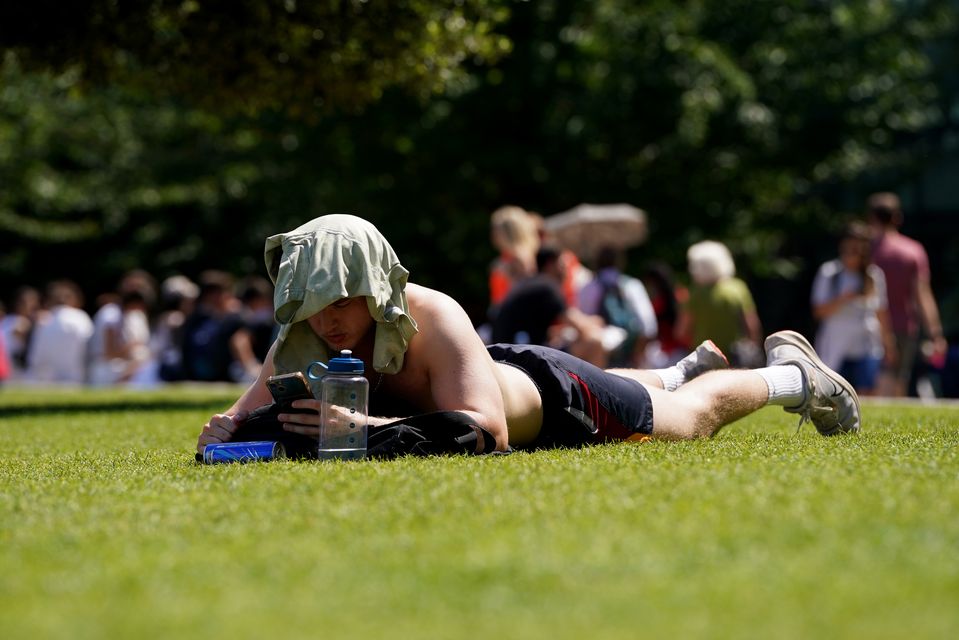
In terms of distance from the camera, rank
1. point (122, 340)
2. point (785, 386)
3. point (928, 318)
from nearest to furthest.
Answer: point (785, 386) < point (928, 318) < point (122, 340)

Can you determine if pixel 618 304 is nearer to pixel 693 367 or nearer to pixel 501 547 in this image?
pixel 693 367

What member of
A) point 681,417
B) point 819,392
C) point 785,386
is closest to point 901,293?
point 819,392

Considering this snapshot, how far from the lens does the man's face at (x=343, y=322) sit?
5.47 metres

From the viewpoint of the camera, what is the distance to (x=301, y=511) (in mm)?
4215

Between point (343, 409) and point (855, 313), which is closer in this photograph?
point (343, 409)

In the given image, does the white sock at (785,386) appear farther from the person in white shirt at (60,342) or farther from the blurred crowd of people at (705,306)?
the person in white shirt at (60,342)

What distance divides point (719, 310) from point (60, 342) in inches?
428

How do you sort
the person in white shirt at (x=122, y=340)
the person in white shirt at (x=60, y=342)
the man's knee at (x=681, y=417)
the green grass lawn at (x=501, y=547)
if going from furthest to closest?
the person in white shirt at (x=60, y=342) < the person in white shirt at (x=122, y=340) < the man's knee at (x=681, y=417) < the green grass lawn at (x=501, y=547)

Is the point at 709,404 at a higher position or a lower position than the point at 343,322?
lower

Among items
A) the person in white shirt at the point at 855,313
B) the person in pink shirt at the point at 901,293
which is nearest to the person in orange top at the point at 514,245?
the person in white shirt at the point at 855,313

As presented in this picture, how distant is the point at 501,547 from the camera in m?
3.54

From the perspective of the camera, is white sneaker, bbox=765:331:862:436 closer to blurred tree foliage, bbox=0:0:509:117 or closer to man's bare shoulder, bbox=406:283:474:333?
man's bare shoulder, bbox=406:283:474:333

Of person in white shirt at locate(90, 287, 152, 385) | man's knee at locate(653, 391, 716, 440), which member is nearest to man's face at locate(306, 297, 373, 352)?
man's knee at locate(653, 391, 716, 440)

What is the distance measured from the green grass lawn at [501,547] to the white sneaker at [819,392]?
30.8 inches
